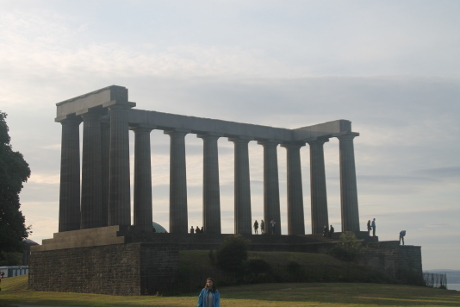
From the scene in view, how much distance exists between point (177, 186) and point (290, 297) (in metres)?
33.5

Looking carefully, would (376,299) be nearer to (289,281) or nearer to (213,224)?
(289,281)

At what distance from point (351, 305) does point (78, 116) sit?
43.3 m

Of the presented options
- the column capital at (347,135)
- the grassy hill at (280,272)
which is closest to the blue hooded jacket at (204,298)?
the grassy hill at (280,272)

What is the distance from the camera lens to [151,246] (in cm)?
5828

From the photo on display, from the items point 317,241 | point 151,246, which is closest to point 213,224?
point 317,241

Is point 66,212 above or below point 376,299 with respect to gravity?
above

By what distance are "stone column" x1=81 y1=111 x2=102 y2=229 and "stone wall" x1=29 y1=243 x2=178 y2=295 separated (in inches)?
210

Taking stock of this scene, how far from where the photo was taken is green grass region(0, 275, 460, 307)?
151 feet

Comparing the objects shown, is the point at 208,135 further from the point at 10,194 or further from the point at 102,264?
the point at 102,264

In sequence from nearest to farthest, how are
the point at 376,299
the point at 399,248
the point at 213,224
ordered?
the point at 376,299 < the point at 399,248 < the point at 213,224

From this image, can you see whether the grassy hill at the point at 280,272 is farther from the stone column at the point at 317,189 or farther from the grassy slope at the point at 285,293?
the stone column at the point at 317,189

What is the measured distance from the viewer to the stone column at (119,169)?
69750mm

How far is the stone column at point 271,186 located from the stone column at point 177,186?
43.3 ft

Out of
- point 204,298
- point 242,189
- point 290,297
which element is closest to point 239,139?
point 242,189
